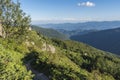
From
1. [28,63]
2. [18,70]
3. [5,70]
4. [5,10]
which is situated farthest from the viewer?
[5,10]

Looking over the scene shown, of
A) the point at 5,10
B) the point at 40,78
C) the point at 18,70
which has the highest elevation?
the point at 5,10

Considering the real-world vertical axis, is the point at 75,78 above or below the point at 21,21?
below

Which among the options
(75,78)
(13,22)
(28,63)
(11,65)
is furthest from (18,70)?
(13,22)

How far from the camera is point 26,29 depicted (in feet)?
267

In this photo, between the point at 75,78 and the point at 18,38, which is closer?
the point at 75,78

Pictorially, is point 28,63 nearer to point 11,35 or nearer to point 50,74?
point 50,74

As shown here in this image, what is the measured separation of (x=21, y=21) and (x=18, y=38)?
5.42 meters

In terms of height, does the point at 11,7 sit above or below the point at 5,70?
above

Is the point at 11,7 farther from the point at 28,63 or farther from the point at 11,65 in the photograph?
the point at 11,65

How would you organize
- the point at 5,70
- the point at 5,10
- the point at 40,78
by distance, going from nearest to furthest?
the point at 5,70
the point at 40,78
the point at 5,10

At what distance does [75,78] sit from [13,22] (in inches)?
1721

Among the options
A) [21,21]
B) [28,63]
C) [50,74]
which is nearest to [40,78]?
[50,74]

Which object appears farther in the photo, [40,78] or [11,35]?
[11,35]

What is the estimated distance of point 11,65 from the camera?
30016mm
